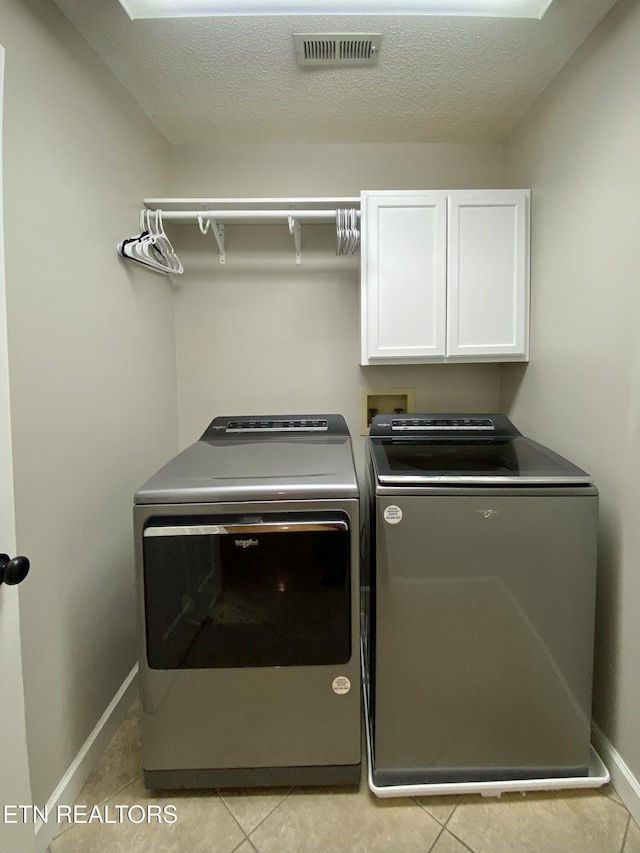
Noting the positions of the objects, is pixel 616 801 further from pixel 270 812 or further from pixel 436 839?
pixel 270 812

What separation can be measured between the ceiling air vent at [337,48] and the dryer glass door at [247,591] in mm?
1501

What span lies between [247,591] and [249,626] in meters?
0.11

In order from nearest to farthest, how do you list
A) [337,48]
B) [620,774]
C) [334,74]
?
[620,774] < [337,48] < [334,74]

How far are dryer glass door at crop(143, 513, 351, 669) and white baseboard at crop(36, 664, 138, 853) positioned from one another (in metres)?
0.44

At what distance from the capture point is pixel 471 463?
55.9 inches

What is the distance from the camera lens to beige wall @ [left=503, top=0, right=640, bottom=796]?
4.00ft

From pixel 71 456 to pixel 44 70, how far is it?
1088mm

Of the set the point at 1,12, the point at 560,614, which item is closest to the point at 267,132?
the point at 1,12

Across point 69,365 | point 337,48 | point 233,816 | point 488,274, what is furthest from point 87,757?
point 337,48

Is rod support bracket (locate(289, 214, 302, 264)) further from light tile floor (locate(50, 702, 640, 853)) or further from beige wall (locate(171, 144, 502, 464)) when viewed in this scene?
light tile floor (locate(50, 702, 640, 853))

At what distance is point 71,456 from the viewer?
50.6 inches

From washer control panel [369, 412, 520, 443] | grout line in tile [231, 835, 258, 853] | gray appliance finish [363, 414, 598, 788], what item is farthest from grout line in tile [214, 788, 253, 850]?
washer control panel [369, 412, 520, 443]

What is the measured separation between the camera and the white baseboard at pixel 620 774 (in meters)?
1.21

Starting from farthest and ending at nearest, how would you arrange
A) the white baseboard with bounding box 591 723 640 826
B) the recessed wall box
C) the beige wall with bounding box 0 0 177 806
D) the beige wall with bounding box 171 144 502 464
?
the recessed wall box, the beige wall with bounding box 171 144 502 464, the white baseboard with bounding box 591 723 640 826, the beige wall with bounding box 0 0 177 806
